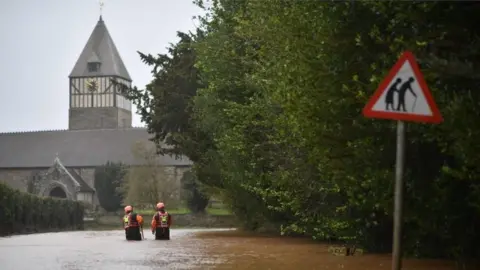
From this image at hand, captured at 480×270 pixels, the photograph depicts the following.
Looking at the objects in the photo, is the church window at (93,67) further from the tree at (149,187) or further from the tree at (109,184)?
the tree at (149,187)

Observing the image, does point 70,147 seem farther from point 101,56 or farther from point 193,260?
point 193,260

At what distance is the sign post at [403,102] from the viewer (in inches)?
327

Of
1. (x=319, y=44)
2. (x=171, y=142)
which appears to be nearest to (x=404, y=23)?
(x=319, y=44)

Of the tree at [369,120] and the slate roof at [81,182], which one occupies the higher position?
the tree at [369,120]

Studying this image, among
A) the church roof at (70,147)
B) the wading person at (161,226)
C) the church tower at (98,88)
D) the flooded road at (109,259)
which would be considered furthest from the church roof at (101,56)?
the flooded road at (109,259)

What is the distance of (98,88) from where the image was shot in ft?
432

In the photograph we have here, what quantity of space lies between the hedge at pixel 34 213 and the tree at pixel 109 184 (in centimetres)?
3892

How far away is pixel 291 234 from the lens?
1320 inches

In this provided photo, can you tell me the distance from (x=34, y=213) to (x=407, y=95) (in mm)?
42678

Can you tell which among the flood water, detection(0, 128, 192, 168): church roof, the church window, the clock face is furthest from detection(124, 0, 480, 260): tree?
the clock face

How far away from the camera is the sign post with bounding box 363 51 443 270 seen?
830 cm

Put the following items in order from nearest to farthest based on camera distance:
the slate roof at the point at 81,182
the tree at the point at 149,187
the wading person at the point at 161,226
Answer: the wading person at the point at 161,226 → the tree at the point at 149,187 → the slate roof at the point at 81,182

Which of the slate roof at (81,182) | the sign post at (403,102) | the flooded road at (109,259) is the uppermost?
the sign post at (403,102)

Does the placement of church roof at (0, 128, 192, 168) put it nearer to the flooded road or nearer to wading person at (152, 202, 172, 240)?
wading person at (152, 202, 172, 240)
